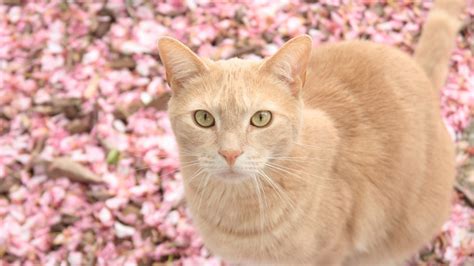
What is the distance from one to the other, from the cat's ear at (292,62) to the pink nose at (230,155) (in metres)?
0.23

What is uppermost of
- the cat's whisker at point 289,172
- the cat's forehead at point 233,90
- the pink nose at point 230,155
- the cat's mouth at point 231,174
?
the cat's forehead at point 233,90

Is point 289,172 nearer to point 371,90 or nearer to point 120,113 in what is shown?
point 371,90

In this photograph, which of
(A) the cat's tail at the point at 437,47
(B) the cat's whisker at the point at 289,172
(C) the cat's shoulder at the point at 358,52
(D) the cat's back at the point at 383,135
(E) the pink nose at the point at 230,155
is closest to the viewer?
(E) the pink nose at the point at 230,155

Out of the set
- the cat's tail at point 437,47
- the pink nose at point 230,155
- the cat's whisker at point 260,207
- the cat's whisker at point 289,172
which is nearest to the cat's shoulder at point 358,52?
the cat's tail at point 437,47

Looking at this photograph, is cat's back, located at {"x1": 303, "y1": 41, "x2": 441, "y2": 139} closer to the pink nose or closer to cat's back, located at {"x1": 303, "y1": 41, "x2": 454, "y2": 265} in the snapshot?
cat's back, located at {"x1": 303, "y1": 41, "x2": 454, "y2": 265}

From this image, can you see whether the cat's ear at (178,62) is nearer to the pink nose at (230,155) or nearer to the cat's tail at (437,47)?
the pink nose at (230,155)

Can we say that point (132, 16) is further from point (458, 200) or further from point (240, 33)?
point (458, 200)

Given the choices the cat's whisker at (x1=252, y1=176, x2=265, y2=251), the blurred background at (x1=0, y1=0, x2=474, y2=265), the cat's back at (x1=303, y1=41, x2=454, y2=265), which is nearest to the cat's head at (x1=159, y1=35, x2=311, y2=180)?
the cat's whisker at (x1=252, y1=176, x2=265, y2=251)

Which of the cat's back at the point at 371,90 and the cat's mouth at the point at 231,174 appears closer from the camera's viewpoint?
the cat's mouth at the point at 231,174

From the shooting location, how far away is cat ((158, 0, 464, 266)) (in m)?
1.41

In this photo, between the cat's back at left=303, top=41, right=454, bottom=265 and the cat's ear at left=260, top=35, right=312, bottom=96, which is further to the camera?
the cat's back at left=303, top=41, right=454, bottom=265

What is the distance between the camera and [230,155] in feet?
4.41

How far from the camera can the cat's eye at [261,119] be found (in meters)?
1.40

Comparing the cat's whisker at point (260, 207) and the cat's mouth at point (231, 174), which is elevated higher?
the cat's mouth at point (231, 174)
